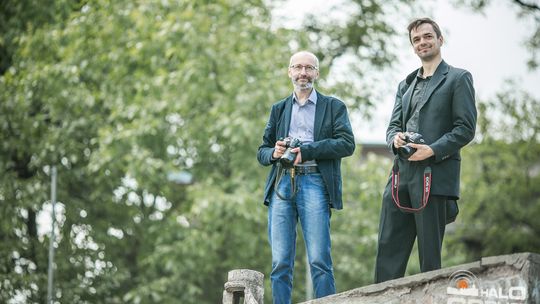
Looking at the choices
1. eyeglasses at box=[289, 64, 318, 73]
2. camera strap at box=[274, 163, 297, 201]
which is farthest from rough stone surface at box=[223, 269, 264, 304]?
eyeglasses at box=[289, 64, 318, 73]

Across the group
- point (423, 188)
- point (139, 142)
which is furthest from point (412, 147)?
point (139, 142)

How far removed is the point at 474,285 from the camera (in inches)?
202

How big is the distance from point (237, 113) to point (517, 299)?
10.0 meters

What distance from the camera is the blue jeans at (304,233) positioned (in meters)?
6.22

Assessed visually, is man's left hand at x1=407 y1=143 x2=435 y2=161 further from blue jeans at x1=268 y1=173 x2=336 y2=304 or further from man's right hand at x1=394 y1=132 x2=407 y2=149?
blue jeans at x1=268 y1=173 x2=336 y2=304

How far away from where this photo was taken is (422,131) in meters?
6.07

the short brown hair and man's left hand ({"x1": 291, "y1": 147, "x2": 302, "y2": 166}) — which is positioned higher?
the short brown hair

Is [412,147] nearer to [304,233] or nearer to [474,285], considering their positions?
[304,233]

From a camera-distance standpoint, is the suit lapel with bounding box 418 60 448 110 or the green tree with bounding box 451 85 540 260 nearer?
the suit lapel with bounding box 418 60 448 110

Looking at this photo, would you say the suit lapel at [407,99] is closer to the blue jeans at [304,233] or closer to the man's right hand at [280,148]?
the blue jeans at [304,233]

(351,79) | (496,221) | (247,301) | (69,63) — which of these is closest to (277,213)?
(247,301)

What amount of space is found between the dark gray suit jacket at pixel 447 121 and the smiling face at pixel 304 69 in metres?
0.68

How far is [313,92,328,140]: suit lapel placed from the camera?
21.1 ft

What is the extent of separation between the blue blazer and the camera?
2.4 inches
